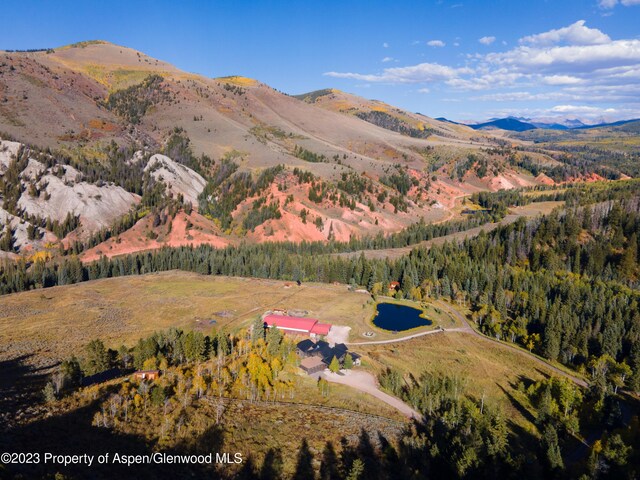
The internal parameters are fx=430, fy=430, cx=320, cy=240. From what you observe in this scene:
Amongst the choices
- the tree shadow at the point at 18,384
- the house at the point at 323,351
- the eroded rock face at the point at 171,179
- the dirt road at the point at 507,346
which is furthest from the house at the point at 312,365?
the eroded rock face at the point at 171,179

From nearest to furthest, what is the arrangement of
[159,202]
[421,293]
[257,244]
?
[421,293], [257,244], [159,202]

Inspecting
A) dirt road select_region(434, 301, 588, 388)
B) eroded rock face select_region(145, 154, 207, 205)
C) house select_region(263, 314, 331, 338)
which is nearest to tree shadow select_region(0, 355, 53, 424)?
house select_region(263, 314, 331, 338)

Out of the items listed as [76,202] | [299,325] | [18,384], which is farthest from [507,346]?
[76,202]

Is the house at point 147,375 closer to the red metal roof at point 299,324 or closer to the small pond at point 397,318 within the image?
the red metal roof at point 299,324

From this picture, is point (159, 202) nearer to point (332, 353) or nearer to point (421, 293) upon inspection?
point (421, 293)

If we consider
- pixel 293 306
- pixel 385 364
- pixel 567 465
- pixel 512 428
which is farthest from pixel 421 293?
pixel 567 465
